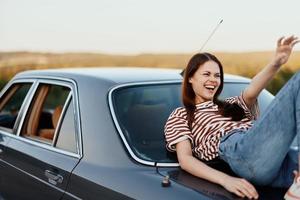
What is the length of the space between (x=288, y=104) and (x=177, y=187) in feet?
→ 2.14

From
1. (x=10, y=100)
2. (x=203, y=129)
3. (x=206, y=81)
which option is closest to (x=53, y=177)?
(x=203, y=129)

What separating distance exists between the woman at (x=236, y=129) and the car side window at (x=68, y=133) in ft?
2.16

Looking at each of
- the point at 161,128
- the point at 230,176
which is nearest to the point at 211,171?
the point at 230,176

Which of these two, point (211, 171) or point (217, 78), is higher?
point (217, 78)

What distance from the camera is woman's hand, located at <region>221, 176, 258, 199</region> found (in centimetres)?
277

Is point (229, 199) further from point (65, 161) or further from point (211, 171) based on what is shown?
point (65, 161)

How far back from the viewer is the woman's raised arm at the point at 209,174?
2.79 m

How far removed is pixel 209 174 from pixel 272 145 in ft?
1.18

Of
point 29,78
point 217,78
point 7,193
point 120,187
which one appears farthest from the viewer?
point 29,78

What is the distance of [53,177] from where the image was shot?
12.4 ft

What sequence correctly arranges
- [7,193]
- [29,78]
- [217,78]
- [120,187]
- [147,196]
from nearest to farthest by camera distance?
[147,196] < [120,187] < [217,78] < [7,193] < [29,78]

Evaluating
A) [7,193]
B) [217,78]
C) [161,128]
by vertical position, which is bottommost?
[7,193]

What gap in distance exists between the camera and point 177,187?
289 centimetres

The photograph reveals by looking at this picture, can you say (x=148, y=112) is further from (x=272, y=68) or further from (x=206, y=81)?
(x=272, y=68)
